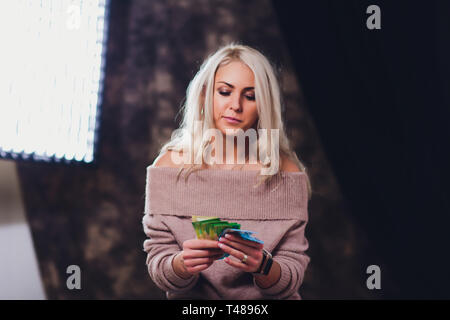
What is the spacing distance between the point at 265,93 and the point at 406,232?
2.16 ft

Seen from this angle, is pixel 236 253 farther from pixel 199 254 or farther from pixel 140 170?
pixel 140 170

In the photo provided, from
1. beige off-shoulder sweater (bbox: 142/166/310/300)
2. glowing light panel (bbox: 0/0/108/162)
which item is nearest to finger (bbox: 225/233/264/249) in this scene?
beige off-shoulder sweater (bbox: 142/166/310/300)

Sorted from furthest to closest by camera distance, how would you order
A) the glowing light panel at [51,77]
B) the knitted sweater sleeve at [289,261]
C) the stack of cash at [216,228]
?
the glowing light panel at [51,77]
the knitted sweater sleeve at [289,261]
the stack of cash at [216,228]

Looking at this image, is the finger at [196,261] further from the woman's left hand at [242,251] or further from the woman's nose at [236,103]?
the woman's nose at [236,103]

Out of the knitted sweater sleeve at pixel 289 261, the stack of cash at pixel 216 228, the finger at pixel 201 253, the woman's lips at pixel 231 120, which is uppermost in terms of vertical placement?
the woman's lips at pixel 231 120

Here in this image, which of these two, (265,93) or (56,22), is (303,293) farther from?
(56,22)

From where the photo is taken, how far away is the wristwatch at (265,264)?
3.57 ft

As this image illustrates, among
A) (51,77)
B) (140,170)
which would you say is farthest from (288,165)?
(51,77)

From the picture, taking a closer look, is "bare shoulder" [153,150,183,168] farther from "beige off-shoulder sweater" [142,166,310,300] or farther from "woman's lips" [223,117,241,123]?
"woman's lips" [223,117,241,123]

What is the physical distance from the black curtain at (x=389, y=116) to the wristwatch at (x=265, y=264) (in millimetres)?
411

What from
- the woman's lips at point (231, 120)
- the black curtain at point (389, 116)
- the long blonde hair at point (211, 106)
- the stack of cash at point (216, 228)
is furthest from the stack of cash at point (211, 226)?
the black curtain at point (389, 116)

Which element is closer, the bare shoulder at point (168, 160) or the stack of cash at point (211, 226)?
the stack of cash at point (211, 226)

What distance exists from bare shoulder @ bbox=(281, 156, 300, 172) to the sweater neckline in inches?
0.9

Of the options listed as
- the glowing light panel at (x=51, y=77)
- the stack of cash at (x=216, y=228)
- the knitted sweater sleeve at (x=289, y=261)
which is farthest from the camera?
the glowing light panel at (x=51, y=77)
